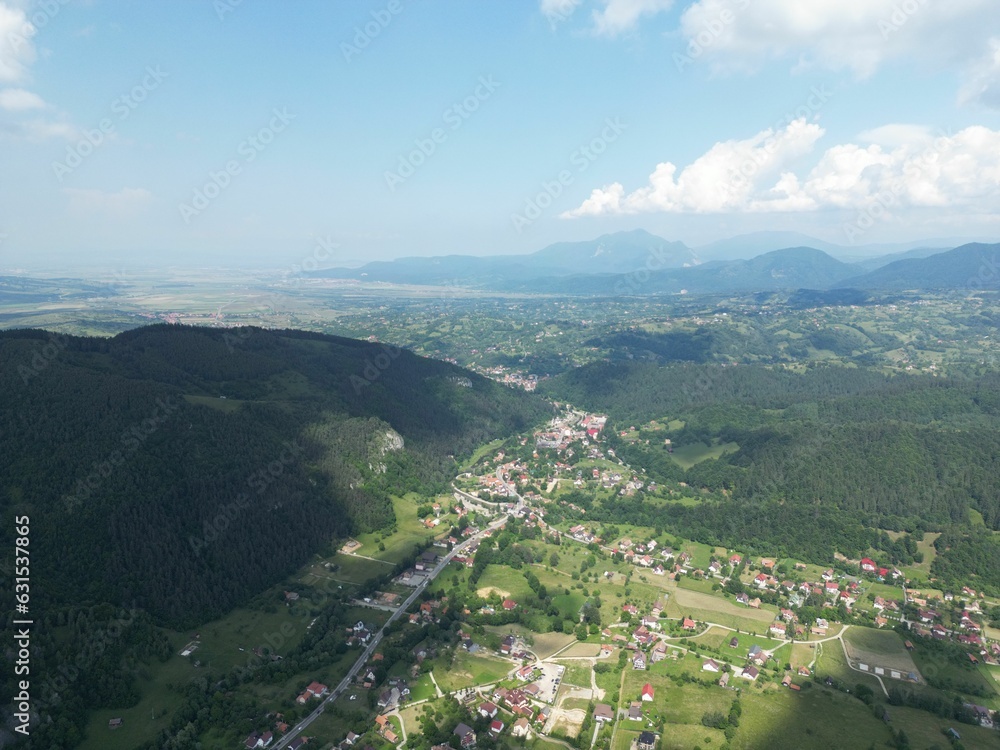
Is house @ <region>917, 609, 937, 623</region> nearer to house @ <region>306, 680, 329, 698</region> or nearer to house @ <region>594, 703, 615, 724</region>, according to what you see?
house @ <region>594, 703, 615, 724</region>

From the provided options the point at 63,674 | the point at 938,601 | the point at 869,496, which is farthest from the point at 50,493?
the point at 869,496

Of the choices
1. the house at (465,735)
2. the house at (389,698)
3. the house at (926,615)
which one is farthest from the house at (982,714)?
the house at (389,698)

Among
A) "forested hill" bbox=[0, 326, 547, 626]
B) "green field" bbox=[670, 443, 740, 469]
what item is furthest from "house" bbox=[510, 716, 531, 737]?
"green field" bbox=[670, 443, 740, 469]

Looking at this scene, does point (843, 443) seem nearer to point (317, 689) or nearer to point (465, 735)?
point (465, 735)

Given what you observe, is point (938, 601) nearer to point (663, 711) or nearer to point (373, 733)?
point (663, 711)

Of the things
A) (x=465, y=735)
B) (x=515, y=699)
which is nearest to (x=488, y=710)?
(x=515, y=699)

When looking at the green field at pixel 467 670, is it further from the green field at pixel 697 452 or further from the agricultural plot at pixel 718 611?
the green field at pixel 697 452
